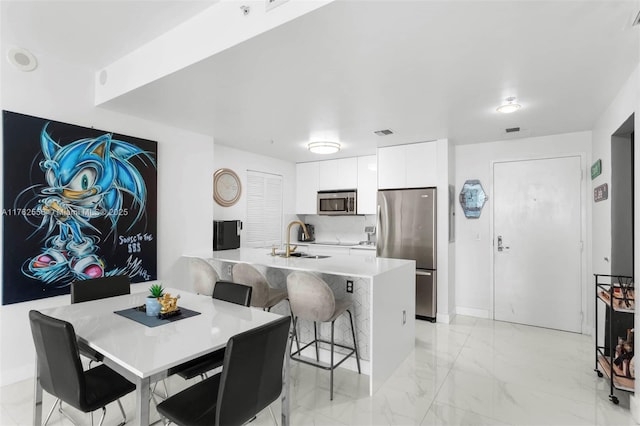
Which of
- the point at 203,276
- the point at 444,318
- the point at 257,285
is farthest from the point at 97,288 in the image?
the point at 444,318

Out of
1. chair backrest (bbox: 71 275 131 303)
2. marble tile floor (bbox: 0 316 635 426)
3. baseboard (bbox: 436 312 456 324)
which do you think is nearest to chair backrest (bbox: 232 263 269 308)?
marble tile floor (bbox: 0 316 635 426)

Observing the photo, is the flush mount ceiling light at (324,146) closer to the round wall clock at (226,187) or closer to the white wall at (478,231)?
the round wall clock at (226,187)

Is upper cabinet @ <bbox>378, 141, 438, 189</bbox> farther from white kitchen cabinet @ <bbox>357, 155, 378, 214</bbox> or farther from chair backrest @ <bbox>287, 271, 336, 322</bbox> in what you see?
chair backrest @ <bbox>287, 271, 336, 322</bbox>

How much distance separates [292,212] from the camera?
6.14 meters

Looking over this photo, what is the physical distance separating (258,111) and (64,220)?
6.38ft

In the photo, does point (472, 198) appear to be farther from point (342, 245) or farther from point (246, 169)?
point (246, 169)

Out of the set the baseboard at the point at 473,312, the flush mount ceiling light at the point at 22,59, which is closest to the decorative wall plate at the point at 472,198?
the baseboard at the point at 473,312

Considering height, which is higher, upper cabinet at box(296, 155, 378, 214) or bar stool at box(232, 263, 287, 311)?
upper cabinet at box(296, 155, 378, 214)

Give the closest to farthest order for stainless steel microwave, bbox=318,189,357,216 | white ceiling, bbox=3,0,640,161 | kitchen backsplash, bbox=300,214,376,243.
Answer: white ceiling, bbox=3,0,640,161 < stainless steel microwave, bbox=318,189,357,216 < kitchen backsplash, bbox=300,214,376,243

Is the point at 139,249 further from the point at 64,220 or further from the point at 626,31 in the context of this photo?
the point at 626,31

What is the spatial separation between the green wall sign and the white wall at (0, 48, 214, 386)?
427cm

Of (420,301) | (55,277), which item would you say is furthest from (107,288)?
(420,301)

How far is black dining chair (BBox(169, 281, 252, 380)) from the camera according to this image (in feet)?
6.50

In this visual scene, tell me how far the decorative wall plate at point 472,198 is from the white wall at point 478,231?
0.17 ft
